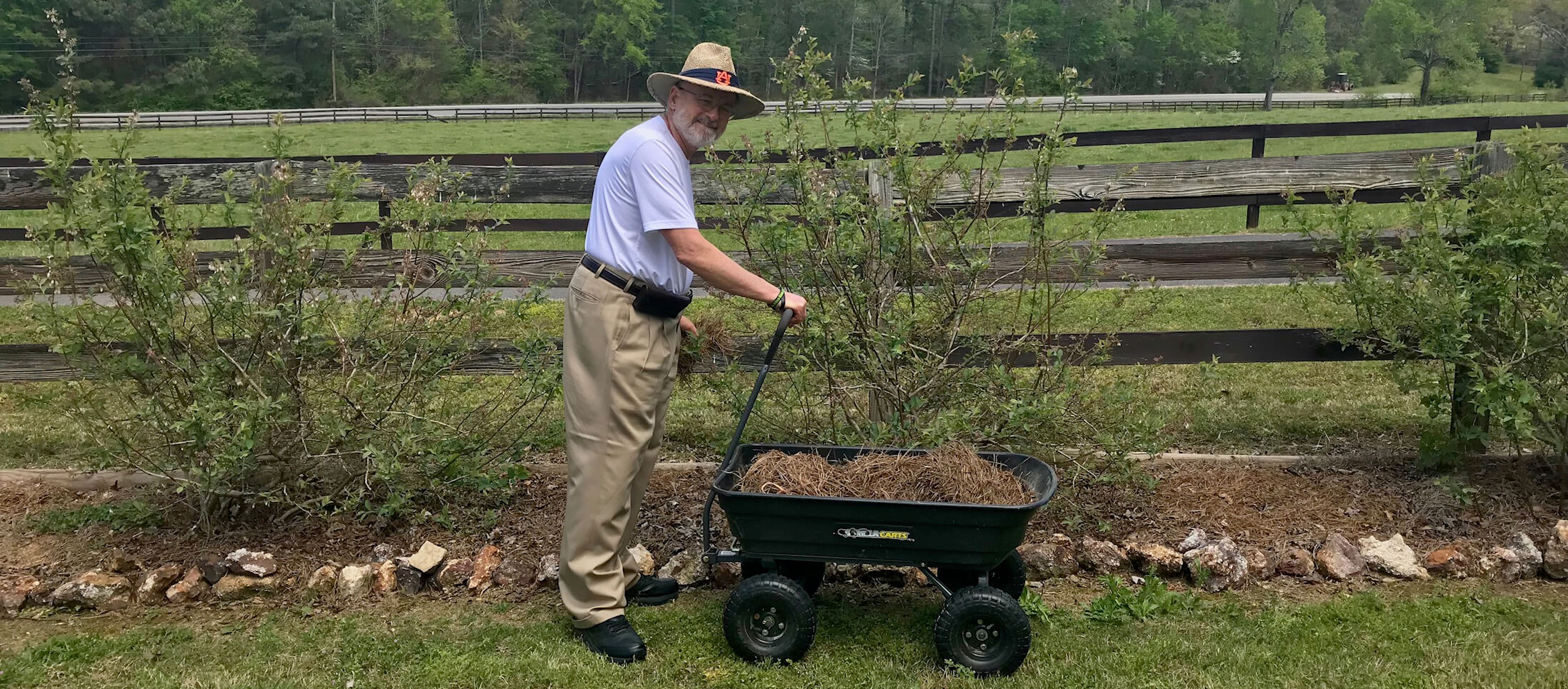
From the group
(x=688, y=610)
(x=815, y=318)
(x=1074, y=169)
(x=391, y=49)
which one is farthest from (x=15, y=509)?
(x=391, y=49)

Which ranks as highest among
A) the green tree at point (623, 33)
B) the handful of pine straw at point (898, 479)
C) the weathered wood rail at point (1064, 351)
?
the green tree at point (623, 33)

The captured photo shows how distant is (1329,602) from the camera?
3953 millimetres

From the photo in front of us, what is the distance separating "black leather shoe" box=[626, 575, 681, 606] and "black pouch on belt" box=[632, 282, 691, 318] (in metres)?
1.08

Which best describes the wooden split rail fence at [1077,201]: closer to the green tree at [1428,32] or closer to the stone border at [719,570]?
the stone border at [719,570]

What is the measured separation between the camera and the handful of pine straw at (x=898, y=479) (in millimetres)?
3525

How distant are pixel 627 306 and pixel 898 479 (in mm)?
1081

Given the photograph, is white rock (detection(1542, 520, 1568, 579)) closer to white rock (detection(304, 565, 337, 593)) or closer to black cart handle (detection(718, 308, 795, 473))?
black cart handle (detection(718, 308, 795, 473))

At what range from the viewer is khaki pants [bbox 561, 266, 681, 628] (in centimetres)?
366

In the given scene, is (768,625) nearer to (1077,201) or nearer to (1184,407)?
(1184,407)

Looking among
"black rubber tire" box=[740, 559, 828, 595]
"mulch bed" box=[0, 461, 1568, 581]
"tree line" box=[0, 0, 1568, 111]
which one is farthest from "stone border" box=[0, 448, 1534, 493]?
"tree line" box=[0, 0, 1568, 111]

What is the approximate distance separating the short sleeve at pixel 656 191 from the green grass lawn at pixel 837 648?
57.7 inches

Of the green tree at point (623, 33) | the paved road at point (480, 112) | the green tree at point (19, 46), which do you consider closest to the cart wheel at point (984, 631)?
the paved road at point (480, 112)

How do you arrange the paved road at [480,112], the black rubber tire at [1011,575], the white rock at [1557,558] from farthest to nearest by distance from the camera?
the paved road at [480,112]
the white rock at [1557,558]
the black rubber tire at [1011,575]

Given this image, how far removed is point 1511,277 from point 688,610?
3571 millimetres
